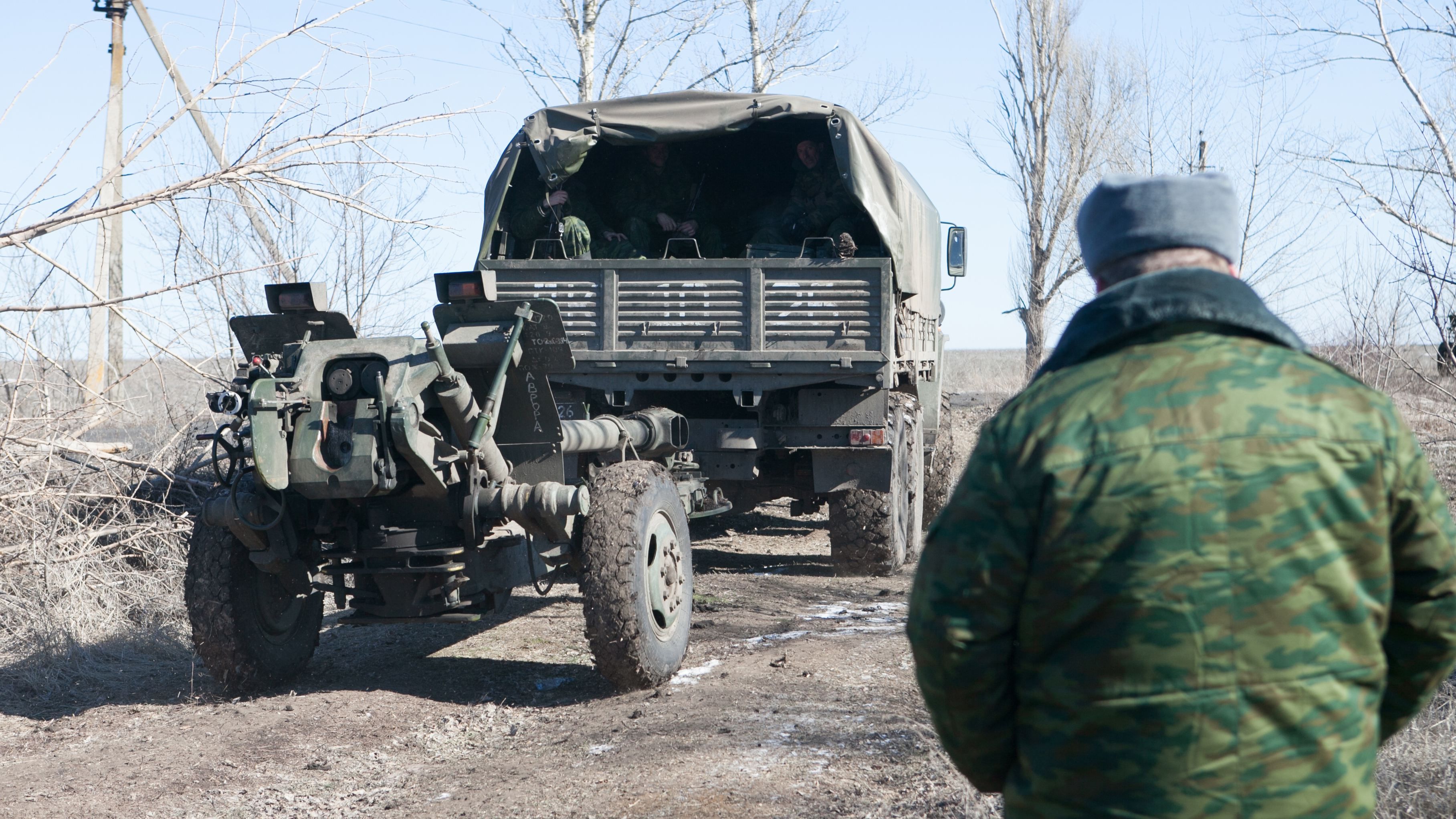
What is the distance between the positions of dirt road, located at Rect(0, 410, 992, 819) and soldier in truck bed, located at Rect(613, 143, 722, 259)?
9.32 ft

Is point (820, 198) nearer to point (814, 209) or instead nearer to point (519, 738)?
point (814, 209)

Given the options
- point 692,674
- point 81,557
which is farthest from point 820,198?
point 81,557

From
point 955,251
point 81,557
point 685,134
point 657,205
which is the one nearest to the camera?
point 81,557

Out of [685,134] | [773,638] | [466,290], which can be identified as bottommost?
[773,638]

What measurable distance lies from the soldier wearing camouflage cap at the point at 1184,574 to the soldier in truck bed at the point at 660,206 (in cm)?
676

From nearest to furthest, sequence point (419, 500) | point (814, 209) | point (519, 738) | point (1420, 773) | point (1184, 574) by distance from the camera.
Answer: point (1184, 574) < point (1420, 773) < point (519, 738) < point (419, 500) < point (814, 209)

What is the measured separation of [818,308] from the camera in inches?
297

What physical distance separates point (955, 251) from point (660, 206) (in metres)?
3.07

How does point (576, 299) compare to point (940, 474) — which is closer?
point (576, 299)

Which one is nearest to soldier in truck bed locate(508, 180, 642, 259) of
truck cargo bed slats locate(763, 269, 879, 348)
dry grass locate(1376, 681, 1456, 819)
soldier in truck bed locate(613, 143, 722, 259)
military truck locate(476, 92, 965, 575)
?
military truck locate(476, 92, 965, 575)

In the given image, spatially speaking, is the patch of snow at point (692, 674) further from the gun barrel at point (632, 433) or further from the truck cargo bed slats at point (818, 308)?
the truck cargo bed slats at point (818, 308)

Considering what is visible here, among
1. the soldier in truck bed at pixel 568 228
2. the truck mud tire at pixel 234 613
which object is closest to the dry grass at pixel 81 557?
the truck mud tire at pixel 234 613

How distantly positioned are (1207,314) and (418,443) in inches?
148

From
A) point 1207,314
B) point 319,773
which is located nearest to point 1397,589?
point 1207,314
